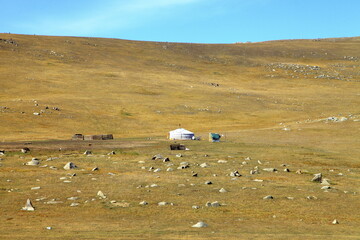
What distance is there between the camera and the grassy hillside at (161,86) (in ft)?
210

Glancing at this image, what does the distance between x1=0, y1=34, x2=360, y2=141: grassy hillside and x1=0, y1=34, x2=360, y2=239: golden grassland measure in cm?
31

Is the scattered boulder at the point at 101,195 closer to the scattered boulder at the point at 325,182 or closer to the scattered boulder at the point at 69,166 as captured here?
the scattered boulder at the point at 69,166

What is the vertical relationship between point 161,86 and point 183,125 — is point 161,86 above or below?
above

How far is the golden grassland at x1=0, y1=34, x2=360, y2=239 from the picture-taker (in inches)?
630

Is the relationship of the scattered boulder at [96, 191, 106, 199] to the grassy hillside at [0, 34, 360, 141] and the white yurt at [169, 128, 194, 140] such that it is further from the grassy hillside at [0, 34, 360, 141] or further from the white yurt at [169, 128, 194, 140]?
the grassy hillside at [0, 34, 360, 141]

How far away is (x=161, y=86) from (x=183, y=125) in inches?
1005

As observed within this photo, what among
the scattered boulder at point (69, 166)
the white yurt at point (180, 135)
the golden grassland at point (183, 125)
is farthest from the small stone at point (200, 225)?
the white yurt at point (180, 135)

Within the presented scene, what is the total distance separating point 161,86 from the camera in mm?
90562

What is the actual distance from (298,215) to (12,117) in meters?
48.6

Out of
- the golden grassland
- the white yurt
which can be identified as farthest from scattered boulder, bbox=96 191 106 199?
the white yurt

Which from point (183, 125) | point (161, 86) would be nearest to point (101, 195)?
point (183, 125)

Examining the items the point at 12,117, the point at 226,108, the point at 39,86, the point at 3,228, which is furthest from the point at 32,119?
the point at 3,228

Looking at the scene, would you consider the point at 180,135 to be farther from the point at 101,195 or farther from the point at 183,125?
the point at 101,195

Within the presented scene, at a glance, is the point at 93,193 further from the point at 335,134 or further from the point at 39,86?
the point at 39,86
